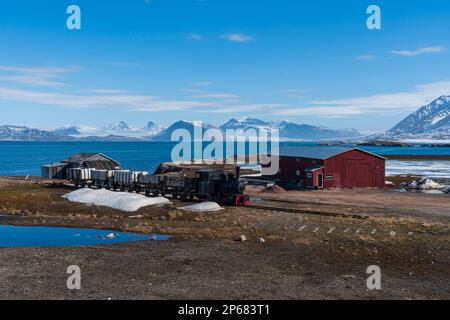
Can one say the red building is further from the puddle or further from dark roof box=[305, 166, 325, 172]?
the puddle

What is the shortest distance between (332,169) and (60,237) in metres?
37.1

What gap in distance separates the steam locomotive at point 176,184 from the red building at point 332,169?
14.4 meters

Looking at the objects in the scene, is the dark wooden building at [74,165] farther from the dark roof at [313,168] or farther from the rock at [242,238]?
the rock at [242,238]

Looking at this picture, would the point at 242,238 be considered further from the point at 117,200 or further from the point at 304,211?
the point at 117,200

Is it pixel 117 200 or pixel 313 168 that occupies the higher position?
pixel 313 168

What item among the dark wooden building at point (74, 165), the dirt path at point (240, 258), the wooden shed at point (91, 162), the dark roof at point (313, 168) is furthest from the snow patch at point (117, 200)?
the dark roof at point (313, 168)

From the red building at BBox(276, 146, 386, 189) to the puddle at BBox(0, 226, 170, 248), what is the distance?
3197 centimetres

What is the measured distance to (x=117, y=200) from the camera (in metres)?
41.1

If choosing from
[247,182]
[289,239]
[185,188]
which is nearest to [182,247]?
[289,239]

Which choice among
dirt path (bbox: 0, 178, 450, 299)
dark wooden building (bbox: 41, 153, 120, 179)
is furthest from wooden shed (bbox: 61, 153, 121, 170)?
dirt path (bbox: 0, 178, 450, 299)

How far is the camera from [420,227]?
31312mm

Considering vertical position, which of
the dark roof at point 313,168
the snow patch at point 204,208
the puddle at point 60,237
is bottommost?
the puddle at point 60,237

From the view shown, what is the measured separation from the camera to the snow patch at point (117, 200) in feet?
130

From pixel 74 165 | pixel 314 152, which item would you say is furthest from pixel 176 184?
pixel 74 165
